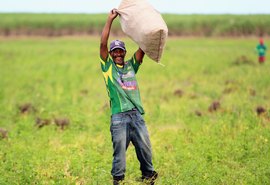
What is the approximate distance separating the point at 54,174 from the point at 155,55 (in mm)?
2114

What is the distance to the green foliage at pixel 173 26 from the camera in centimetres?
4872

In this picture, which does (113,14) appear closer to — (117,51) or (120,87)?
(117,51)

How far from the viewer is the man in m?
5.66

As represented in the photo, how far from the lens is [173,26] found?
50.7m

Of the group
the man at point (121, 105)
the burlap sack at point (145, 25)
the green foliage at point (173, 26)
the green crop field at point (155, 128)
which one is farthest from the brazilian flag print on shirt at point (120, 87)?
the green foliage at point (173, 26)

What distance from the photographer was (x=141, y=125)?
19.0 ft

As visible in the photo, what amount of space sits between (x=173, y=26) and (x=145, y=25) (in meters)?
45.5

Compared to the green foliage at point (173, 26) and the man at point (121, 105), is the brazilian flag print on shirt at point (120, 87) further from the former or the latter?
the green foliage at point (173, 26)

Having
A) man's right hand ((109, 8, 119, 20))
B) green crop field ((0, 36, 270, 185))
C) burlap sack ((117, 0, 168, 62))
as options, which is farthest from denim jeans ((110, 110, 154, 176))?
man's right hand ((109, 8, 119, 20))

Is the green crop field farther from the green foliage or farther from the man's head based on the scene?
the green foliage

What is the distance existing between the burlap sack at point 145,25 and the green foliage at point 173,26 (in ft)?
143

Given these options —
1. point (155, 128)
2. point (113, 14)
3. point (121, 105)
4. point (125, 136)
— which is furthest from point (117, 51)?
point (155, 128)

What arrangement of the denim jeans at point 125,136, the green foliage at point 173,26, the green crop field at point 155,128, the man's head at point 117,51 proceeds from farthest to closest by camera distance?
the green foliage at point 173,26 < the green crop field at point 155,128 < the man's head at point 117,51 < the denim jeans at point 125,136
